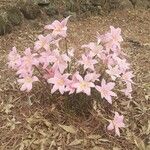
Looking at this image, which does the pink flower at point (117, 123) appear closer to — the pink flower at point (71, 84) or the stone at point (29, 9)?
the pink flower at point (71, 84)

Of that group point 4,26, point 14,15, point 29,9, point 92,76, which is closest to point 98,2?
point 29,9

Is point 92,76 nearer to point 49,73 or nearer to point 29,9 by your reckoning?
point 49,73

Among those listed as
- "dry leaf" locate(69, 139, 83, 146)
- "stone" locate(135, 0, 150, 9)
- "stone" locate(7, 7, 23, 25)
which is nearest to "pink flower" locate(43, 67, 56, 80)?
"dry leaf" locate(69, 139, 83, 146)

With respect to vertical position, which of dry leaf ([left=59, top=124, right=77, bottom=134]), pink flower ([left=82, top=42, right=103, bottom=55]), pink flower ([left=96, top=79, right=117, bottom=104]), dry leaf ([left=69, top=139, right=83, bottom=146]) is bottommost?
dry leaf ([left=69, top=139, right=83, bottom=146])

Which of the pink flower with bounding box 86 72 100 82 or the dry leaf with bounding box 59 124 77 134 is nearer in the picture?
the pink flower with bounding box 86 72 100 82

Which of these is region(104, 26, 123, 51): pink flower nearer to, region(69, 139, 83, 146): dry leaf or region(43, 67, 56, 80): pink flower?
region(43, 67, 56, 80): pink flower

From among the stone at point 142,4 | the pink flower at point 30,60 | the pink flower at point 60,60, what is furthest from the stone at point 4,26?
the stone at point 142,4
